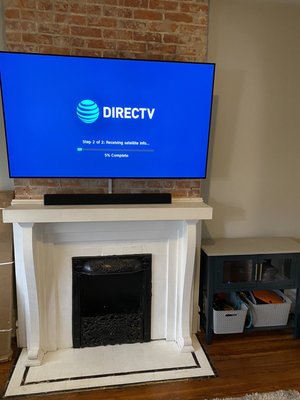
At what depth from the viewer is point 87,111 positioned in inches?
75.9

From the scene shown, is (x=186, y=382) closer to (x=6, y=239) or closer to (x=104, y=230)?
(x=104, y=230)

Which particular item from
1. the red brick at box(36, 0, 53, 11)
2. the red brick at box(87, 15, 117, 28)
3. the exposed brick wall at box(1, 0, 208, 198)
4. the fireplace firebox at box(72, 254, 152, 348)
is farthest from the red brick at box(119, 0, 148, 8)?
the fireplace firebox at box(72, 254, 152, 348)

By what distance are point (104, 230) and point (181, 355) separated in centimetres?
106

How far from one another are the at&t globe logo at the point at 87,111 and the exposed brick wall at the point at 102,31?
0.38 m

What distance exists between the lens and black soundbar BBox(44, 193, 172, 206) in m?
2.01

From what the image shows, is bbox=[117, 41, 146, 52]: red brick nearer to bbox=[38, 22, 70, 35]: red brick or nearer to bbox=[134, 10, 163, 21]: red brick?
bbox=[134, 10, 163, 21]: red brick

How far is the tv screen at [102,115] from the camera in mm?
1852

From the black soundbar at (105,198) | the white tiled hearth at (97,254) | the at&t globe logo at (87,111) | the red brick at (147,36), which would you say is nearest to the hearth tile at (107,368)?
the white tiled hearth at (97,254)

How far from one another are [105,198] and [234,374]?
1456 millimetres

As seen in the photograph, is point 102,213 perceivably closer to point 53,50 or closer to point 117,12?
point 53,50

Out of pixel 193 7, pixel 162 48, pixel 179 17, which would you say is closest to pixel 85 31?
pixel 162 48

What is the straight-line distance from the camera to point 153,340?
7.67ft

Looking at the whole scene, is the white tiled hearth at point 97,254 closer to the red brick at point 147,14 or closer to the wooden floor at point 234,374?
the wooden floor at point 234,374

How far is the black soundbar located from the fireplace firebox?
43cm
